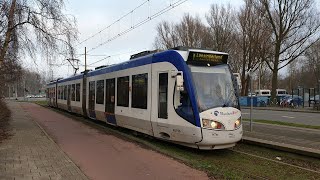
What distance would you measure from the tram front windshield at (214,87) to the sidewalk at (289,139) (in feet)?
7.48

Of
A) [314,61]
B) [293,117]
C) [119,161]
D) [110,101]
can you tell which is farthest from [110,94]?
[314,61]

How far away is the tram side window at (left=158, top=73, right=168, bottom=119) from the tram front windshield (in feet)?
3.98

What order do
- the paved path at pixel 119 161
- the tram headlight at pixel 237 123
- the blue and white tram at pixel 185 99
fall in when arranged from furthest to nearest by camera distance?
the tram headlight at pixel 237 123 < the blue and white tram at pixel 185 99 < the paved path at pixel 119 161

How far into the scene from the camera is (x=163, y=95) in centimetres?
1245

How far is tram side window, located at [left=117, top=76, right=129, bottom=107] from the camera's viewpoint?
51.4 feet

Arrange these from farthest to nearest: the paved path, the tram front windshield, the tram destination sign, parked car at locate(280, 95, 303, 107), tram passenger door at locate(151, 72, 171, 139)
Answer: parked car at locate(280, 95, 303, 107)
tram passenger door at locate(151, 72, 171, 139)
the tram destination sign
the tram front windshield
the paved path

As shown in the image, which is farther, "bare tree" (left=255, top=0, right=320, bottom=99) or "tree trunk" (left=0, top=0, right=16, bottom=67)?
"bare tree" (left=255, top=0, right=320, bottom=99)

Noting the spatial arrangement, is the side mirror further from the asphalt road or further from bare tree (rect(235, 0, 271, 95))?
bare tree (rect(235, 0, 271, 95))

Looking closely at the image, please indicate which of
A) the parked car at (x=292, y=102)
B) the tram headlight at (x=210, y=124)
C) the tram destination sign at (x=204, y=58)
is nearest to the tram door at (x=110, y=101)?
the tram destination sign at (x=204, y=58)

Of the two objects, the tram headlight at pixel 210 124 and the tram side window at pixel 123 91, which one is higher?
the tram side window at pixel 123 91

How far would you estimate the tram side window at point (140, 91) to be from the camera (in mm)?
13797

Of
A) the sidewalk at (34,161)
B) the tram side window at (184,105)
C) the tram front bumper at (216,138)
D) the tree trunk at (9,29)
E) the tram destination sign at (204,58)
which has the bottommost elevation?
the sidewalk at (34,161)

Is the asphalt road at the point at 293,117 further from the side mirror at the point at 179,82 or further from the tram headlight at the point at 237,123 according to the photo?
the side mirror at the point at 179,82

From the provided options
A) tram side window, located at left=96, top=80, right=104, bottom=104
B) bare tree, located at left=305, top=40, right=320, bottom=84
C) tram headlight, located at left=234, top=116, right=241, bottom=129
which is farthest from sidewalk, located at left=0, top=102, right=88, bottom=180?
bare tree, located at left=305, top=40, right=320, bottom=84
